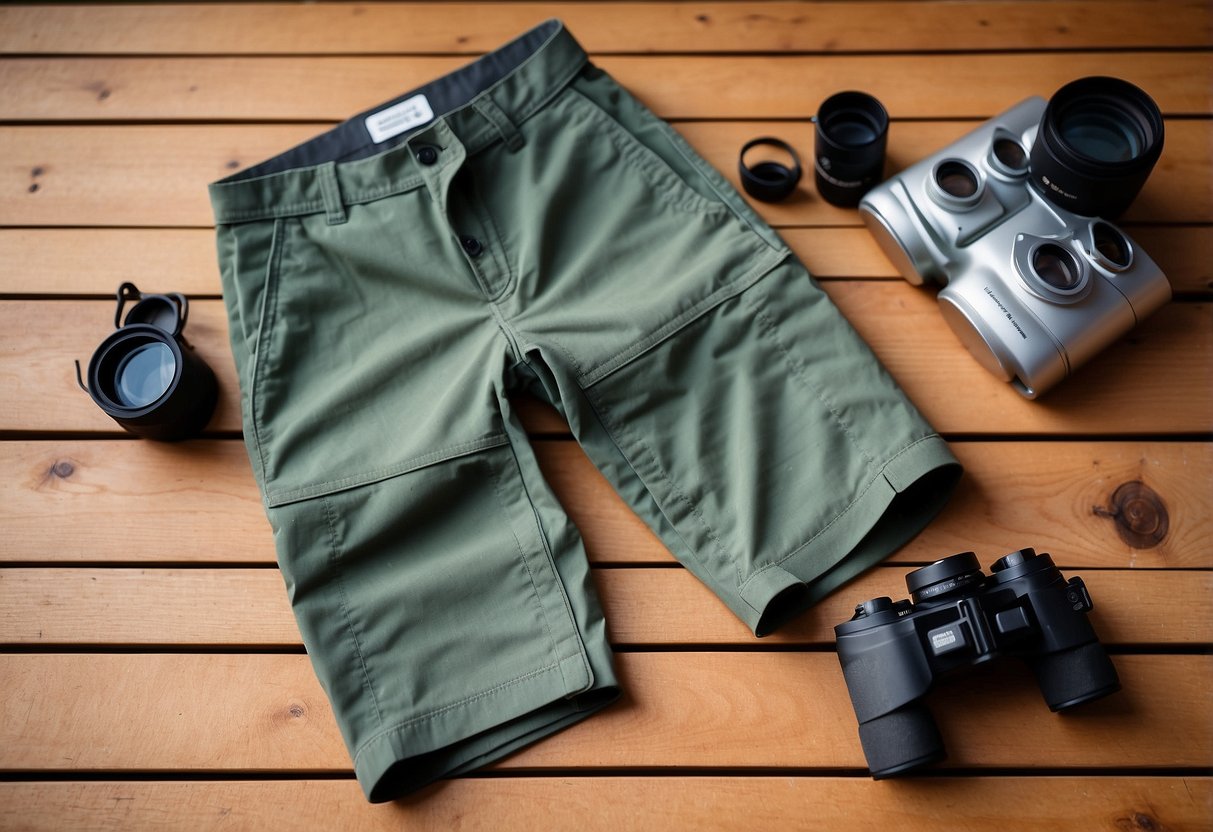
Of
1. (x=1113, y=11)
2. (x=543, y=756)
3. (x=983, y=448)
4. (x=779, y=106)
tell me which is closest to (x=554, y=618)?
(x=543, y=756)

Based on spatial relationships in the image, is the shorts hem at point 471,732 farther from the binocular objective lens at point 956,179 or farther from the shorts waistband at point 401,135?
the binocular objective lens at point 956,179

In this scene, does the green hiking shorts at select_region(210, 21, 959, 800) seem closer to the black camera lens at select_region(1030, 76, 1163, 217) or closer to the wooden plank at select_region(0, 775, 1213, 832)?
the wooden plank at select_region(0, 775, 1213, 832)

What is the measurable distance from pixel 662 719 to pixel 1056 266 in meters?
0.80

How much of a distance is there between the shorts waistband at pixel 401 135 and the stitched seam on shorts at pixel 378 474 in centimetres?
37

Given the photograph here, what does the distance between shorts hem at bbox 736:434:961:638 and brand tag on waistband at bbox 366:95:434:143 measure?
791 millimetres

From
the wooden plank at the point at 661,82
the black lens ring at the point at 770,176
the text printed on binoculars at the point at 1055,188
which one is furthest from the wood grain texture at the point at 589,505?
the wooden plank at the point at 661,82

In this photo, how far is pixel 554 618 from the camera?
A: 45.0 inches

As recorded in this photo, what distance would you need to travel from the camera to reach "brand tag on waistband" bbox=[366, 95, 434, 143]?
→ 1.30m

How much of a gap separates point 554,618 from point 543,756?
6.8 inches

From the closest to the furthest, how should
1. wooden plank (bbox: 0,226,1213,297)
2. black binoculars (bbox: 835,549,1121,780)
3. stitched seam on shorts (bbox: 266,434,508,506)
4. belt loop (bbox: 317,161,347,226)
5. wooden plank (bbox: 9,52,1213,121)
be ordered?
1. black binoculars (bbox: 835,549,1121,780)
2. stitched seam on shorts (bbox: 266,434,508,506)
3. belt loop (bbox: 317,161,347,226)
4. wooden plank (bbox: 0,226,1213,297)
5. wooden plank (bbox: 9,52,1213,121)

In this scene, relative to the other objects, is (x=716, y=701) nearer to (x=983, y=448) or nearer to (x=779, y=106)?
(x=983, y=448)

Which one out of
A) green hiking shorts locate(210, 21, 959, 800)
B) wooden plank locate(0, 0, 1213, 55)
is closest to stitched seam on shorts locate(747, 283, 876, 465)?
green hiking shorts locate(210, 21, 959, 800)

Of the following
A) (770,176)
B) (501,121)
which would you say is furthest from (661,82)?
(501,121)

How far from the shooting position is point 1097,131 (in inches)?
50.6
